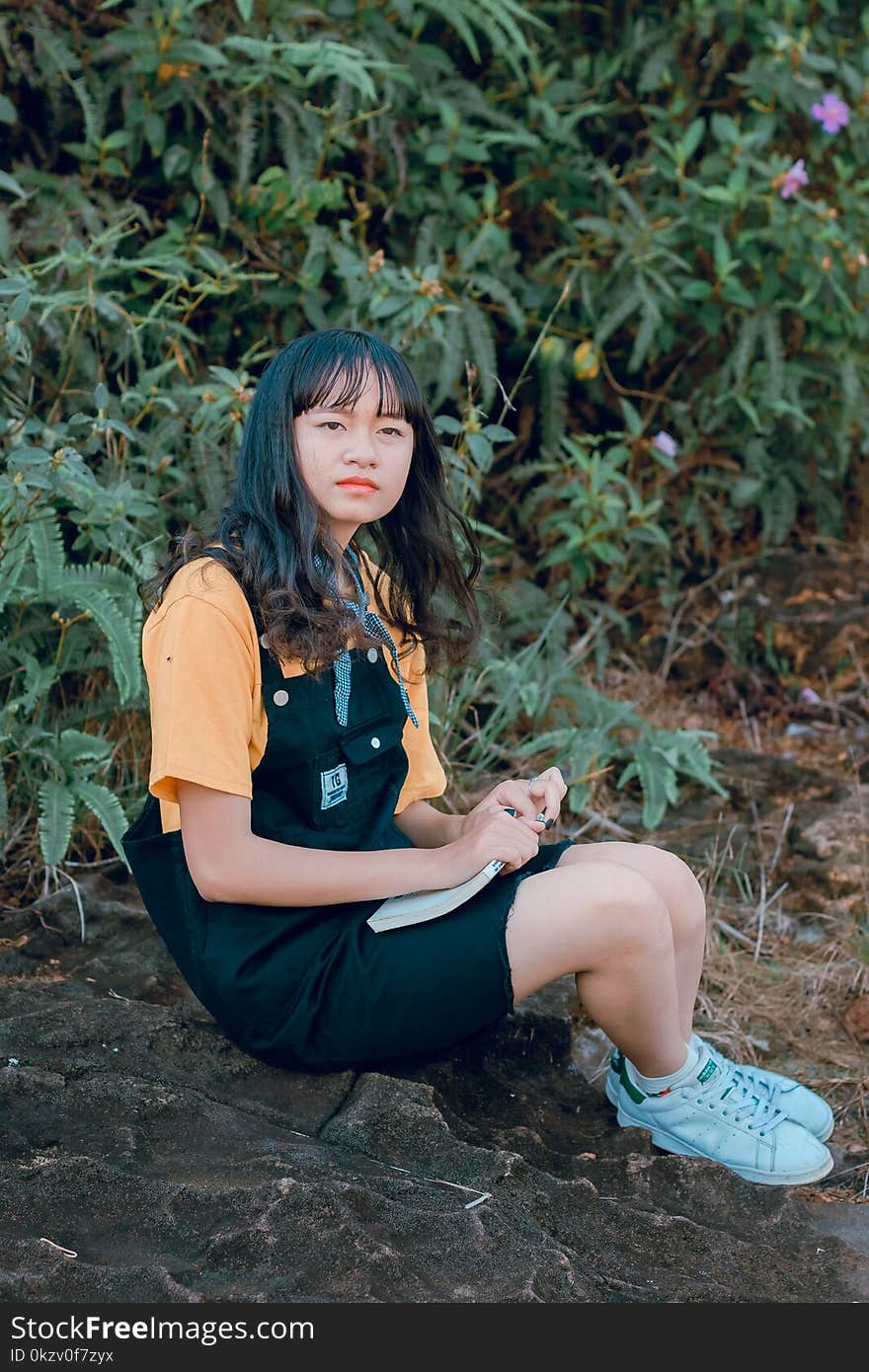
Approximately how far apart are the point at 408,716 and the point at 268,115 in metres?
1.97

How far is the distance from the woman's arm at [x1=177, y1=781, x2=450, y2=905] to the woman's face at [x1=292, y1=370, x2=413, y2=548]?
21.1 inches

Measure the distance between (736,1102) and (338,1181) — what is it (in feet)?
2.66

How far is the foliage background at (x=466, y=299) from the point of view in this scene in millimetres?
3189

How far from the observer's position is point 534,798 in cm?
240

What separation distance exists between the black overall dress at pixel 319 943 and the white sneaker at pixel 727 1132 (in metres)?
0.38

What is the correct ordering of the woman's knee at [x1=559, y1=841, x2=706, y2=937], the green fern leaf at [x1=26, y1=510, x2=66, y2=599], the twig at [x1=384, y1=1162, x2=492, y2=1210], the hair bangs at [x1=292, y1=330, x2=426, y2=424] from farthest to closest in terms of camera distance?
the green fern leaf at [x1=26, y1=510, x2=66, y2=599] < the woman's knee at [x1=559, y1=841, x2=706, y2=937] < the hair bangs at [x1=292, y1=330, x2=426, y2=424] < the twig at [x1=384, y1=1162, x2=492, y2=1210]

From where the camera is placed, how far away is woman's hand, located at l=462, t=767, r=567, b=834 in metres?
2.34

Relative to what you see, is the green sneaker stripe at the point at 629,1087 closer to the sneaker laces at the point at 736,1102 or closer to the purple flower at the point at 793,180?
the sneaker laces at the point at 736,1102

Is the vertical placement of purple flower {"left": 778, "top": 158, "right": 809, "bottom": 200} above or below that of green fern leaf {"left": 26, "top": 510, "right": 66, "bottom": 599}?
above

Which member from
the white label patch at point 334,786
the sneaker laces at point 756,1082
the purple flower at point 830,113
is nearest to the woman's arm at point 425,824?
the white label patch at point 334,786

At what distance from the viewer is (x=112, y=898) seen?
3.05 metres

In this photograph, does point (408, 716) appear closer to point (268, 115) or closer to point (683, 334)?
point (268, 115)

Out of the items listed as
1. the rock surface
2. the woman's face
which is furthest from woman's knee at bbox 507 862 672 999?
the woman's face

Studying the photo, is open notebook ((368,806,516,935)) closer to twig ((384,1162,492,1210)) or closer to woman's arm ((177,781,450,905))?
woman's arm ((177,781,450,905))
